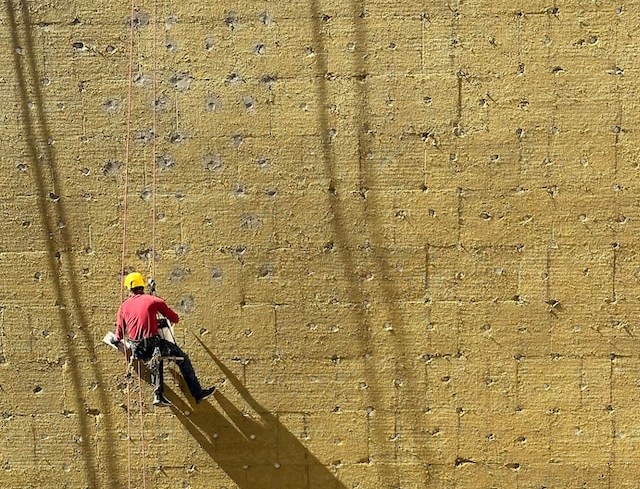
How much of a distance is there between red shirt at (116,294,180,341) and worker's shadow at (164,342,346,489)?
0.75 meters

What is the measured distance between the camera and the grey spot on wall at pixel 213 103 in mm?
5172

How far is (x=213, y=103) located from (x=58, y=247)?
71.4 inches

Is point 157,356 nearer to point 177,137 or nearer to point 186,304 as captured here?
point 186,304

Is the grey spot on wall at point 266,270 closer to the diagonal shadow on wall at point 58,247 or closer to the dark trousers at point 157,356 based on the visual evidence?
the dark trousers at point 157,356

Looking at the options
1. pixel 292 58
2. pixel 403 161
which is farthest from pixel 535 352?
pixel 292 58

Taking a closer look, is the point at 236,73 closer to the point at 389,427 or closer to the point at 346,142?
the point at 346,142

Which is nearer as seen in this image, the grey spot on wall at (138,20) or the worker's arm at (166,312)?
the worker's arm at (166,312)

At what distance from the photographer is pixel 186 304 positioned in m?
5.32

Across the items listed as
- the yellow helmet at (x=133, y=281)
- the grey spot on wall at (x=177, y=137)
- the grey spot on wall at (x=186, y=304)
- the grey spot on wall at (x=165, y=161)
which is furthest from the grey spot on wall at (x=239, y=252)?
the grey spot on wall at (x=177, y=137)

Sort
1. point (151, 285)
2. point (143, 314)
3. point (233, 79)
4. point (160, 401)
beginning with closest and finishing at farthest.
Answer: point (143, 314)
point (160, 401)
point (233, 79)
point (151, 285)

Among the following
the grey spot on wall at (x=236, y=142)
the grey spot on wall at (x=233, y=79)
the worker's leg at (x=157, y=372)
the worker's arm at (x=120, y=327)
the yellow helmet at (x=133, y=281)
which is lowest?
the worker's leg at (x=157, y=372)

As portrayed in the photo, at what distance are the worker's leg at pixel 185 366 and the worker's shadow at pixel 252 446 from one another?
334 millimetres

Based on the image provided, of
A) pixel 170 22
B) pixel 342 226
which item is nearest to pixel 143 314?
pixel 342 226

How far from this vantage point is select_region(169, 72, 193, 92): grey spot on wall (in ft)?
17.0
